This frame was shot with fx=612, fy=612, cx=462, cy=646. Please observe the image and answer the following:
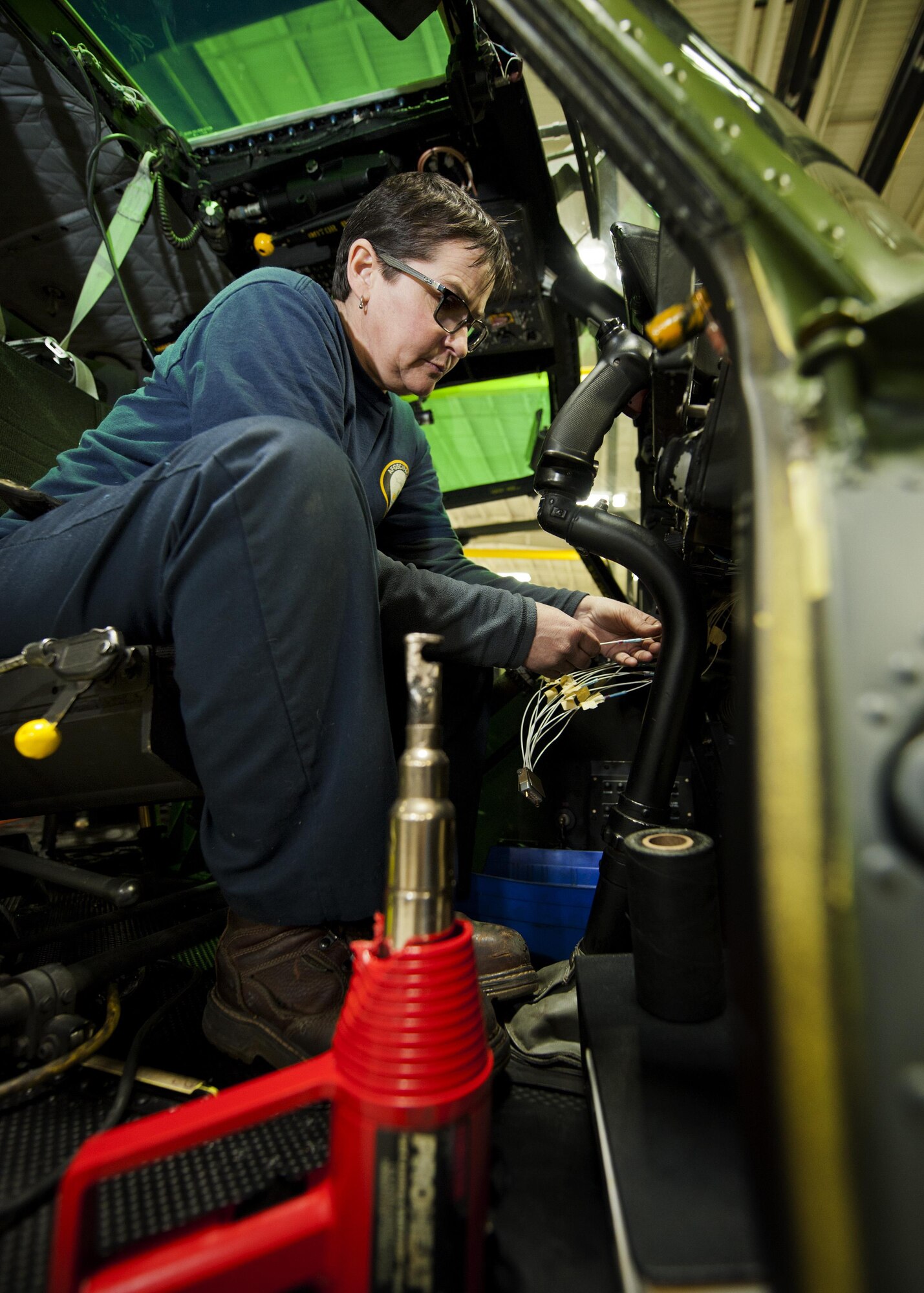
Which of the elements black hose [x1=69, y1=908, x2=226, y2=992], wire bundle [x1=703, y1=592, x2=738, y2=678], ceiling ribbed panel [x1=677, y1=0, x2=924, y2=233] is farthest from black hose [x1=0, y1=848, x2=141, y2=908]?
ceiling ribbed panel [x1=677, y1=0, x2=924, y2=233]

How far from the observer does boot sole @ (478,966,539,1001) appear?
33.0 inches

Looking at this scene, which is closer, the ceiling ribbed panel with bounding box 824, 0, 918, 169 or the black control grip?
the black control grip

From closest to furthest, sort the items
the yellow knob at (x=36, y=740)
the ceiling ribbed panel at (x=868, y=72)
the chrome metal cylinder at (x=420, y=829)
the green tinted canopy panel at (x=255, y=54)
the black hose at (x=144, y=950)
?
the chrome metal cylinder at (x=420, y=829)
the yellow knob at (x=36, y=740)
the black hose at (x=144, y=950)
the green tinted canopy panel at (x=255, y=54)
the ceiling ribbed panel at (x=868, y=72)

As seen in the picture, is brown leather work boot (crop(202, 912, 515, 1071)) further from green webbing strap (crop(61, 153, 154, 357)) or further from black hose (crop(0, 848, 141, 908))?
green webbing strap (crop(61, 153, 154, 357))

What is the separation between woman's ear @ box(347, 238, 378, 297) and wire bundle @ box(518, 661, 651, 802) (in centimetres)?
89

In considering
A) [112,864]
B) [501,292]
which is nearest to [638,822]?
[112,864]

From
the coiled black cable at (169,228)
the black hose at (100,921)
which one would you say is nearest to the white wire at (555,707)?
the black hose at (100,921)

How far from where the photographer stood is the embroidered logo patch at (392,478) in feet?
4.31

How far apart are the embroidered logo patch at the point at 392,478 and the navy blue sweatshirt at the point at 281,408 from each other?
4 centimetres

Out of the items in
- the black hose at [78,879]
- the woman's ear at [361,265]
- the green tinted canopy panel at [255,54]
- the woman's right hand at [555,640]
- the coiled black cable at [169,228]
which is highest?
the green tinted canopy panel at [255,54]

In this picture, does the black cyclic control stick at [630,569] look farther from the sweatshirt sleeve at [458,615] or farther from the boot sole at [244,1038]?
the boot sole at [244,1038]

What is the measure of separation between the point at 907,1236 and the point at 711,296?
52cm

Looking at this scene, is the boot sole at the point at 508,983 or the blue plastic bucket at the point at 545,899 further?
the blue plastic bucket at the point at 545,899

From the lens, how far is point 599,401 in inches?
46.8
